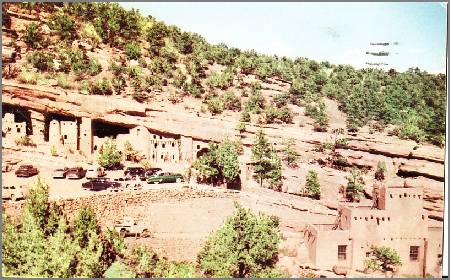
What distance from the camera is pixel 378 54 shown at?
27.8 ft

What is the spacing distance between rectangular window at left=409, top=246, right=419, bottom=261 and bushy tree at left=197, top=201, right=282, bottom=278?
2.48 m

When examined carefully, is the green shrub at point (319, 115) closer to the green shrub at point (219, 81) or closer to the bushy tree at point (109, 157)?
the green shrub at point (219, 81)

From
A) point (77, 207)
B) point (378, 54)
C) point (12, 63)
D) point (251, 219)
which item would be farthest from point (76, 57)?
point (378, 54)

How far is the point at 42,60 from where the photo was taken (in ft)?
29.2

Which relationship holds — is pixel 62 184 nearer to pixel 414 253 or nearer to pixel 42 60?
pixel 42 60

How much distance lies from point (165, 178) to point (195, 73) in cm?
343

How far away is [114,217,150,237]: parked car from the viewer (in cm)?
789

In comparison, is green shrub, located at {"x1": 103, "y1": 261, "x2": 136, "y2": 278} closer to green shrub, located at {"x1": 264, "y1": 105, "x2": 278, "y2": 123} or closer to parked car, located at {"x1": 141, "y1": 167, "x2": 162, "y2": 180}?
parked car, located at {"x1": 141, "y1": 167, "x2": 162, "y2": 180}

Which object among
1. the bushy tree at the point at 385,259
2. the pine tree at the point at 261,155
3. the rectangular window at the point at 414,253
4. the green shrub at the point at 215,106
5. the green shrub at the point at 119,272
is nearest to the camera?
the green shrub at the point at 119,272

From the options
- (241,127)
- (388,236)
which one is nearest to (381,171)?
(388,236)

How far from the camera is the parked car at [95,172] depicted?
8.47 meters

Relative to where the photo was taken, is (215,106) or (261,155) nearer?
(261,155)

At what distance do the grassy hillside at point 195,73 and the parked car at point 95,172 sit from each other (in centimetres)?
179

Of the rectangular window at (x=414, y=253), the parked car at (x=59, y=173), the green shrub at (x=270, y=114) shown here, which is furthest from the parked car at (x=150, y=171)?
the rectangular window at (x=414, y=253)
